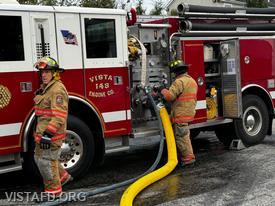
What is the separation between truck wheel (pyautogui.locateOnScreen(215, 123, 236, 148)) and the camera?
29.2 ft

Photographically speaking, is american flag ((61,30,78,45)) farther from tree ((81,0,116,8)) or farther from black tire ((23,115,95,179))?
tree ((81,0,116,8))

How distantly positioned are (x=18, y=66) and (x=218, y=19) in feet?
13.1

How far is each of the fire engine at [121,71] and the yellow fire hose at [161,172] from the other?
337mm

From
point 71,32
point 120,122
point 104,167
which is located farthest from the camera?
point 104,167

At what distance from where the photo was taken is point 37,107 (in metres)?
5.86

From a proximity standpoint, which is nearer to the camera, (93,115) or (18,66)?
(18,66)

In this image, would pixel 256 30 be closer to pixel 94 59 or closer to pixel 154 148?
pixel 154 148

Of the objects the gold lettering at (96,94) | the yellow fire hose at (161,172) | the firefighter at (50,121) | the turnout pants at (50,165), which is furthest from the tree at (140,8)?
the turnout pants at (50,165)

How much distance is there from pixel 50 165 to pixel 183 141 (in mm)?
2496

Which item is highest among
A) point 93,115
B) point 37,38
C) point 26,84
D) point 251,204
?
point 37,38

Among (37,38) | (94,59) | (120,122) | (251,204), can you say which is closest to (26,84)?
(37,38)

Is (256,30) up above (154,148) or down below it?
above

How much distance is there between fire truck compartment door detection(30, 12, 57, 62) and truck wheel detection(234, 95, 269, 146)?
13.0ft

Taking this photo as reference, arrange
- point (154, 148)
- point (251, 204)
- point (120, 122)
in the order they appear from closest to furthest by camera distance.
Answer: point (251, 204) < point (120, 122) < point (154, 148)
